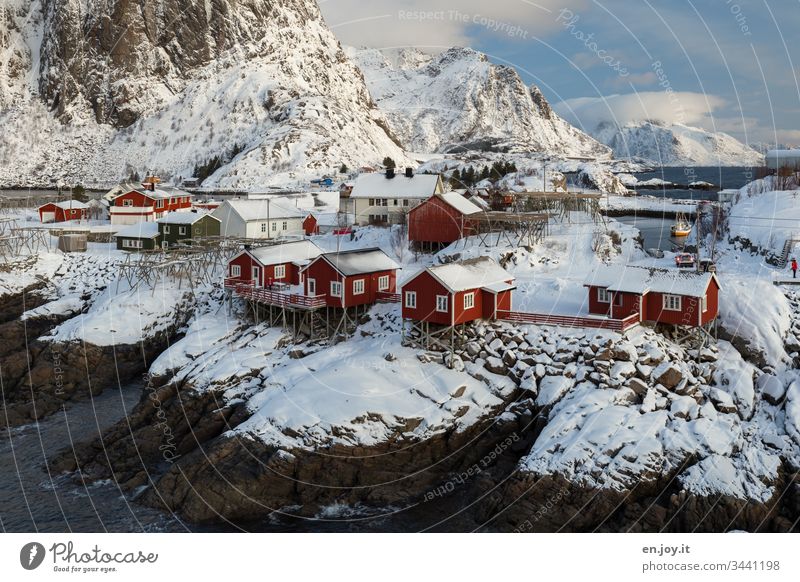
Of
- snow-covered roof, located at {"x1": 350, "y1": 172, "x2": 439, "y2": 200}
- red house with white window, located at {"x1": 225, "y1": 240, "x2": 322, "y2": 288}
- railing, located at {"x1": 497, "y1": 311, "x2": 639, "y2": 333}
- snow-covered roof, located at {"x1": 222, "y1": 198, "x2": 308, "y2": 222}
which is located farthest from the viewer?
snow-covered roof, located at {"x1": 350, "y1": 172, "x2": 439, "y2": 200}

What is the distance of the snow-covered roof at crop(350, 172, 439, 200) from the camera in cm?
6025

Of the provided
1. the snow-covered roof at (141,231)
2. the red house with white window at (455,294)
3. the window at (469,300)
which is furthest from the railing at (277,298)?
the snow-covered roof at (141,231)

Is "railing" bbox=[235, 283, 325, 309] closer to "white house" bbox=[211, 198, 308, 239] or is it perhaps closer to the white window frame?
the white window frame

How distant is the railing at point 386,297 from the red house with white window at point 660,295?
986cm

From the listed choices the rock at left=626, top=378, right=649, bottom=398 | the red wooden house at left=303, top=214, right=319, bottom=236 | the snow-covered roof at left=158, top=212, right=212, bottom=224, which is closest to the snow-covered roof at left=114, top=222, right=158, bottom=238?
the snow-covered roof at left=158, top=212, right=212, bottom=224

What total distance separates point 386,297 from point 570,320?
10115 mm

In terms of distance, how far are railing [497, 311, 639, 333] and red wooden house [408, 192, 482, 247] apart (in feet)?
44.3

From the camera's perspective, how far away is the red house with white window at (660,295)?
33.8 metres

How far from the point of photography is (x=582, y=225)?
5425 centimetres

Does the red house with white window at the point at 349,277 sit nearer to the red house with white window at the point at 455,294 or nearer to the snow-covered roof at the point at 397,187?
the red house with white window at the point at 455,294

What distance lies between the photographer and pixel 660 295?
3466 cm

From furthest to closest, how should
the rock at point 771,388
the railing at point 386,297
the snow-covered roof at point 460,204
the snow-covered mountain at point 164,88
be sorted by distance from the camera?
the snow-covered mountain at point 164,88 < the snow-covered roof at point 460,204 < the railing at point 386,297 < the rock at point 771,388

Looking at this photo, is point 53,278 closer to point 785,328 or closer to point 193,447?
point 193,447
